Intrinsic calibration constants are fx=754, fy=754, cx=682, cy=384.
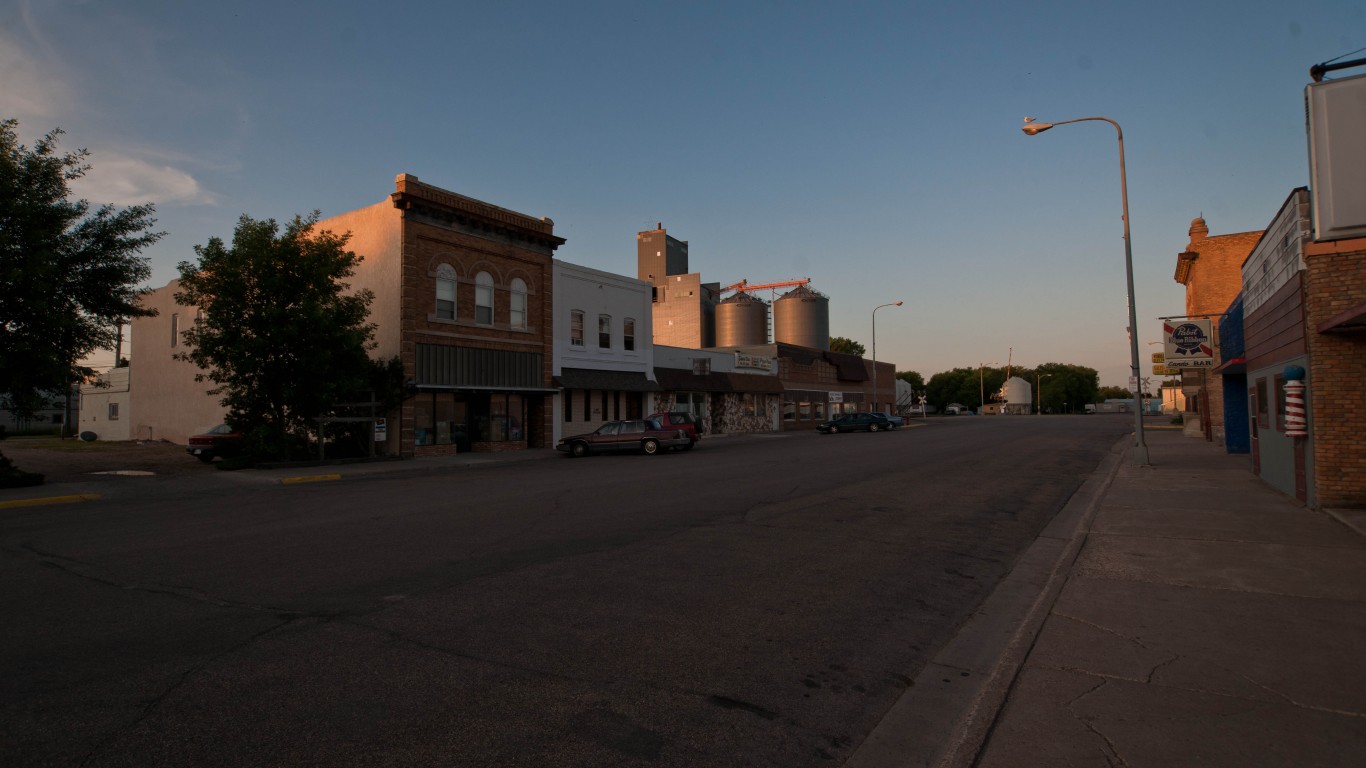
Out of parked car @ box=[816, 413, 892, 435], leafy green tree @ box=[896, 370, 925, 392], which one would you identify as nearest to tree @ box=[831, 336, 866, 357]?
leafy green tree @ box=[896, 370, 925, 392]

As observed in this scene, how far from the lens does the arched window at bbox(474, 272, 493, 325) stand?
27.9 metres

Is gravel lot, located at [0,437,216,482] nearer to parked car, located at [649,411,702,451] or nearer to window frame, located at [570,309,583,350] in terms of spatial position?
window frame, located at [570,309,583,350]

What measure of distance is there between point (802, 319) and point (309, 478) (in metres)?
53.5

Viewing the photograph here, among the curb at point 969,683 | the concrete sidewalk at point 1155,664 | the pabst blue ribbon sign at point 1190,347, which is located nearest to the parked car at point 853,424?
the pabst blue ribbon sign at point 1190,347

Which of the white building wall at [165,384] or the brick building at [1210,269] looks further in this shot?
the brick building at [1210,269]

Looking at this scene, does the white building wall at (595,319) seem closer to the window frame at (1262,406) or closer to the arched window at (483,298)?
the arched window at (483,298)

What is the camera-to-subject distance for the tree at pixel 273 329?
2119cm

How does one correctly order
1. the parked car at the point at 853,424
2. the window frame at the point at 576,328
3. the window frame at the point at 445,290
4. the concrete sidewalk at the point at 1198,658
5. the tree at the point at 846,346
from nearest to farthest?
→ the concrete sidewalk at the point at 1198,658
the window frame at the point at 445,290
the window frame at the point at 576,328
the parked car at the point at 853,424
the tree at the point at 846,346

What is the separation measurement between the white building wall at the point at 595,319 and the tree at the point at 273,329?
9919 mm

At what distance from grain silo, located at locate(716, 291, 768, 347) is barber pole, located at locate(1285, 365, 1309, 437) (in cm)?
5234

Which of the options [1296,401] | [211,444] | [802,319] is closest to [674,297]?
[802,319]

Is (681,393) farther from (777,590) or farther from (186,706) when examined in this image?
(186,706)

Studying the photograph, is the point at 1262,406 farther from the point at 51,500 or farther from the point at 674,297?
→ the point at 674,297

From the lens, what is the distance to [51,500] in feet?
49.0
